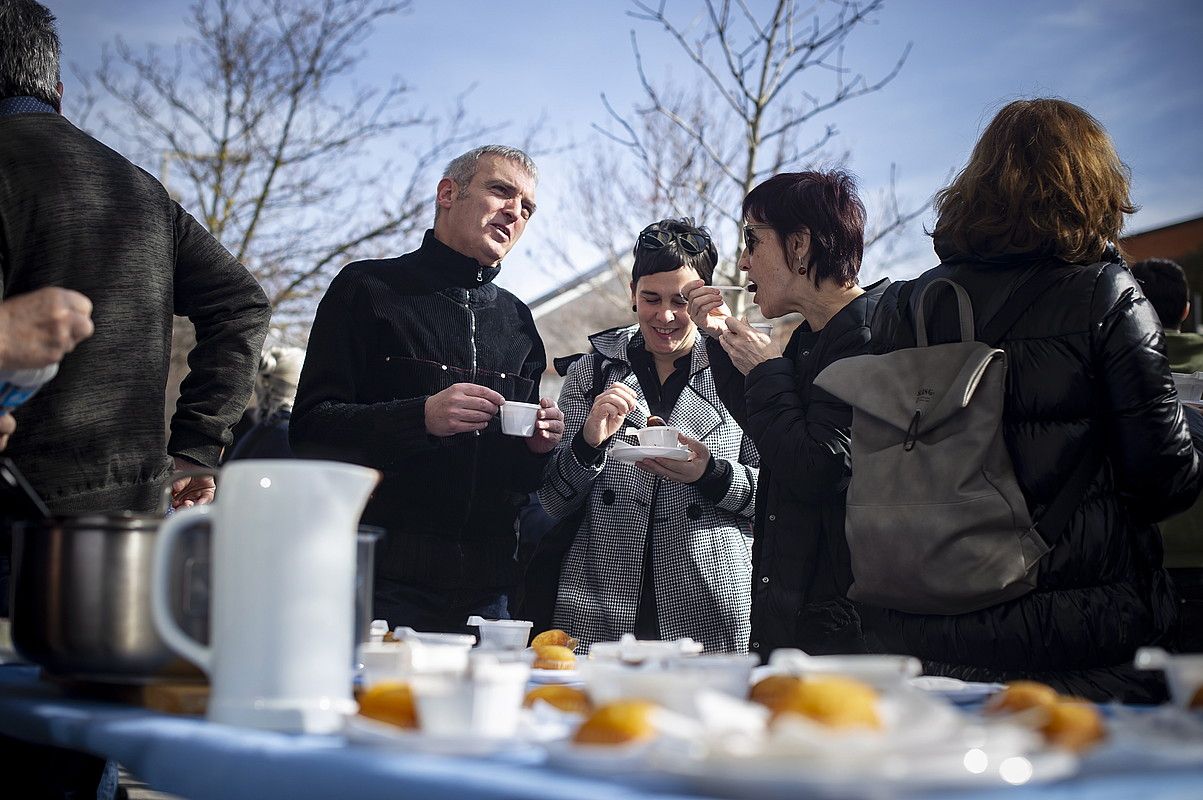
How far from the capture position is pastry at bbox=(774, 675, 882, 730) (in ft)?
2.97

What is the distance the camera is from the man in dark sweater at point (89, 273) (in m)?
2.33

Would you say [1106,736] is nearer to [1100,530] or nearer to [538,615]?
[1100,530]

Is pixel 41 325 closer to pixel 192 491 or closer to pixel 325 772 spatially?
pixel 325 772

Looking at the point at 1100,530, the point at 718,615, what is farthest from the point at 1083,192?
the point at 718,615

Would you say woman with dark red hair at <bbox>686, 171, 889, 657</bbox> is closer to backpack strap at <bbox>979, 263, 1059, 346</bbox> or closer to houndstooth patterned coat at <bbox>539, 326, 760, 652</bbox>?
houndstooth patterned coat at <bbox>539, 326, 760, 652</bbox>

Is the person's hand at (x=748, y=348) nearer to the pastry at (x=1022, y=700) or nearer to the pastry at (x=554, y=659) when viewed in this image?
the pastry at (x=554, y=659)

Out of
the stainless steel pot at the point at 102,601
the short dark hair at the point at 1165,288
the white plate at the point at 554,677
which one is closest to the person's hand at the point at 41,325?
the stainless steel pot at the point at 102,601

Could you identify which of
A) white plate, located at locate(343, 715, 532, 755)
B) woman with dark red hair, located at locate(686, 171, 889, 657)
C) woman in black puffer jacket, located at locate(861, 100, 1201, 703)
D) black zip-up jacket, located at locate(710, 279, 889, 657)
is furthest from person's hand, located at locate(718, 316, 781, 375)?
white plate, located at locate(343, 715, 532, 755)

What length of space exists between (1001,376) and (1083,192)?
42 cm

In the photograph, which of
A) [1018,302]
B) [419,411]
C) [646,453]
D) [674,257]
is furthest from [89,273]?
[1018,302]

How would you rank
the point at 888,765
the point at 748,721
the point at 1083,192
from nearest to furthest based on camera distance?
the point at 888,765 < the point at 748,721 < the point at 1083,192

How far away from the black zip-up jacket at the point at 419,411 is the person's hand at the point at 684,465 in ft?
1.02

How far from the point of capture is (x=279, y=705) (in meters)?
1.14

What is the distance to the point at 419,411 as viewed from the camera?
113 inches
